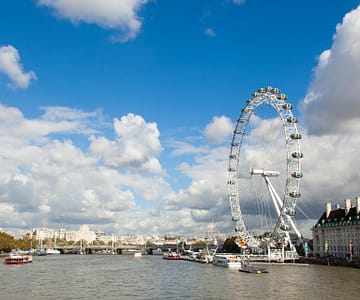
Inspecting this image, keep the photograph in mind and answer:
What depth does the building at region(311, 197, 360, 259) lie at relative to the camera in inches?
2589

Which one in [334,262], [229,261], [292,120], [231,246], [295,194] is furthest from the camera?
[231,246]

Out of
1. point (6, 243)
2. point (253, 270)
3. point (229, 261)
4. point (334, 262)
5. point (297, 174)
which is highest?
point (297, 174)

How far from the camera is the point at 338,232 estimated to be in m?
69.9

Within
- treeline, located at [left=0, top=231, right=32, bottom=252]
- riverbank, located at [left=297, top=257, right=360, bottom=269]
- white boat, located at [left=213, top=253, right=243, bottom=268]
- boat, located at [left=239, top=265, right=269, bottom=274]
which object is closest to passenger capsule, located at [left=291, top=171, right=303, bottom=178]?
riverbank, located at [left=297, top=257, right=360, bottom=269]

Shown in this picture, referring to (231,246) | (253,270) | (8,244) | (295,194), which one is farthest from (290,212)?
(8,244)

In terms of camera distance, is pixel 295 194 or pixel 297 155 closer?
pixel 297 155

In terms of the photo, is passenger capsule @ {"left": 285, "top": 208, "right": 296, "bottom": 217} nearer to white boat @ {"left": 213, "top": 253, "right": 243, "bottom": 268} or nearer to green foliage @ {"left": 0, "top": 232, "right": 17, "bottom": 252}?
white boat @ {"left": 213, "top": 253, "right": 243, "bottom": 268}

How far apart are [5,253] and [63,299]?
104239 millimetres

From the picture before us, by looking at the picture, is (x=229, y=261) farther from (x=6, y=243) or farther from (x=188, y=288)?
(x=6, y=243)

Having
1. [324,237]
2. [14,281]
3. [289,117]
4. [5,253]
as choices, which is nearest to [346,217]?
[324,237]

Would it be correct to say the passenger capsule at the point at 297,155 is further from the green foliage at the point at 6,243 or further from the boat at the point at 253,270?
the green foliage at the point at 6,243

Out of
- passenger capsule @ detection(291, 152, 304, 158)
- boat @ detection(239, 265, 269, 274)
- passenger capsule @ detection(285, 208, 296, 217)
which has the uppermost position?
passenger capsule @ detection(291, 152, 304, 158)

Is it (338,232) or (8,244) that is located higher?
(338,232)

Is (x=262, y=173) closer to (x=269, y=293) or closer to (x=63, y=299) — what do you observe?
(x=269, y=293)
